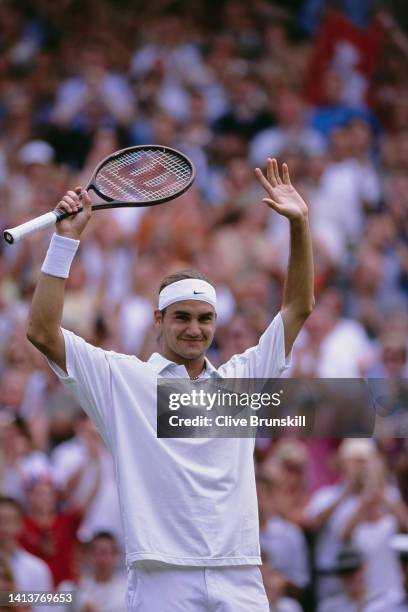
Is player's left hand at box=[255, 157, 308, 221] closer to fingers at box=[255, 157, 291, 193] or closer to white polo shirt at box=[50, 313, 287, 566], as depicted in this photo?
fingers at box=[255, 157, 291, 193]

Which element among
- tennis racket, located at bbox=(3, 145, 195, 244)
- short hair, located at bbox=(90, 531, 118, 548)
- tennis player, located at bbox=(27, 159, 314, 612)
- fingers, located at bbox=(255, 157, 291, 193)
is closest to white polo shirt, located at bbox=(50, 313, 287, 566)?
tennis player, located at bbox=(27, 159, 314, 612)

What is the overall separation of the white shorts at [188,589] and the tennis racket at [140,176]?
4.95 feet

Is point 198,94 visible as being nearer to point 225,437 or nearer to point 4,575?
point 4,575

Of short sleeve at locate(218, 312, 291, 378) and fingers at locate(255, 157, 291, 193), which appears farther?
fingers at locate(255, 157, 291, 193)

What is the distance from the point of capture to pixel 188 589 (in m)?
4.68

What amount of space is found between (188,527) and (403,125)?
8.32m

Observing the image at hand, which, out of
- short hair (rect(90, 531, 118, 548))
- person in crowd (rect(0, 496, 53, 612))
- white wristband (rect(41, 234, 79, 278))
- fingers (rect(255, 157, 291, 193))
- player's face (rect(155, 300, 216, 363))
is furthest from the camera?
short hair (rect(90, 531, 118, 548))

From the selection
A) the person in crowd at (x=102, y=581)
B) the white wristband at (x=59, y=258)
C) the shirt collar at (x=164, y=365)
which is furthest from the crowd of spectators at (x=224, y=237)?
the white wristband at (x=59, y=258)

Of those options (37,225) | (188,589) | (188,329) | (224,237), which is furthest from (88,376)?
(224,237)

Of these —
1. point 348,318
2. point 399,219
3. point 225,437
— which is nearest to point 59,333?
point 225,437

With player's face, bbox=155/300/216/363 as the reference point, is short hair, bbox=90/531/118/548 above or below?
below

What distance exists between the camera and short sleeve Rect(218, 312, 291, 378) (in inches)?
196

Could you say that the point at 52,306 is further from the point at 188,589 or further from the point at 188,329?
the point at 188,589

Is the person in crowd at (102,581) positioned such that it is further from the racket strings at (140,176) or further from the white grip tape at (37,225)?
the white grip tape at (37,225)
